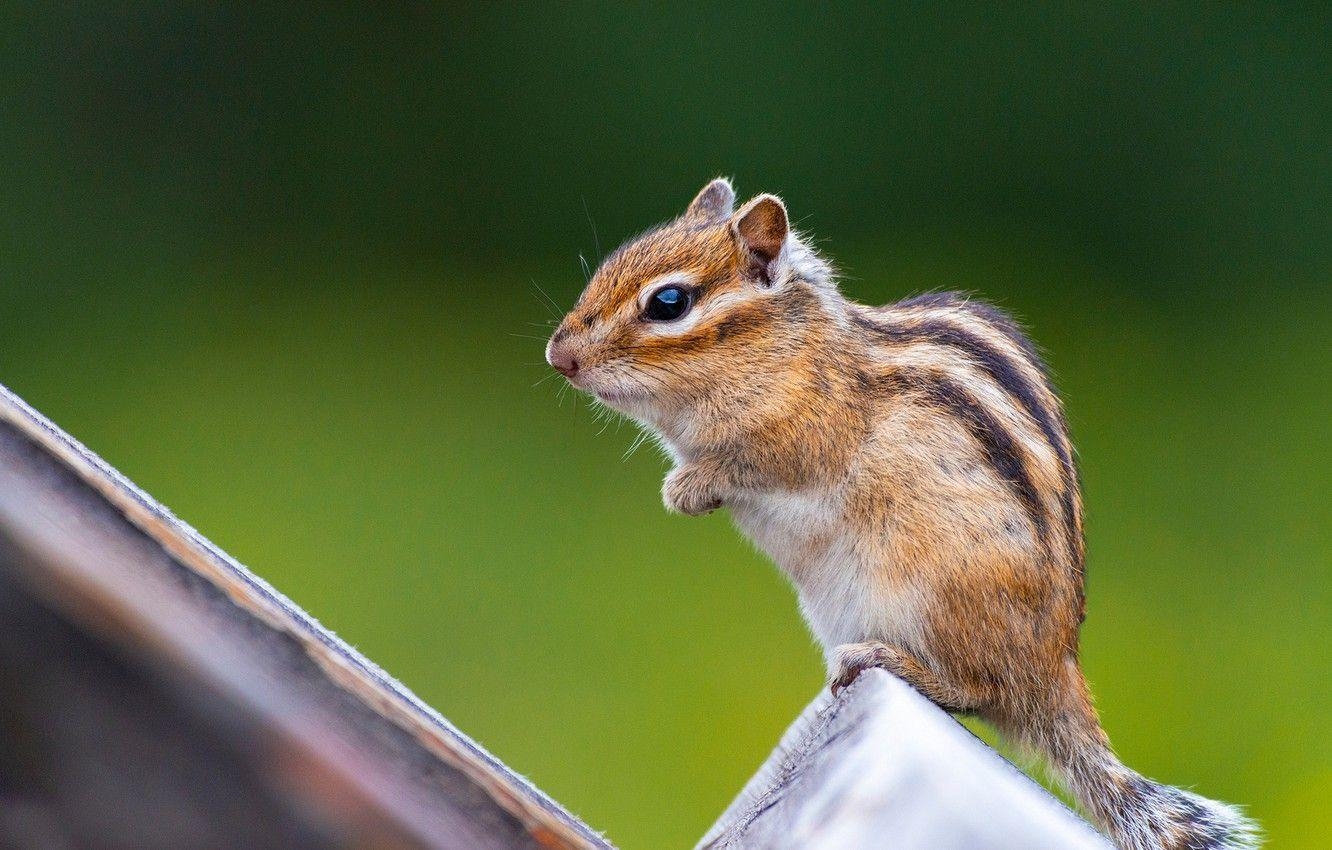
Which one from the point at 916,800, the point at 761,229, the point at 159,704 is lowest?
the point at 159,704

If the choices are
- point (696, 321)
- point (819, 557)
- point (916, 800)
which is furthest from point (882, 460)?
point (916, 800)

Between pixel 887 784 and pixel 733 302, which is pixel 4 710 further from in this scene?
pixel 733 302

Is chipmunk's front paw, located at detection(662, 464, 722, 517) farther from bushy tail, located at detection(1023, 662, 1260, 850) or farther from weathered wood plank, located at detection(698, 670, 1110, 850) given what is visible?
weathered wood plank, located at detection(698, 670, 1110, 850)

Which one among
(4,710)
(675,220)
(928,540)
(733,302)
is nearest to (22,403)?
(4,710)

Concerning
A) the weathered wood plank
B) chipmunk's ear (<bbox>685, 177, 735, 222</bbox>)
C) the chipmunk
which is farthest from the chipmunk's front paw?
the weathered wood plank

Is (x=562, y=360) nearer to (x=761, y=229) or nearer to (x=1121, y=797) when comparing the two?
(x=761, y=229)

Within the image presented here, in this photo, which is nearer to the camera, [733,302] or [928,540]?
[928,540]

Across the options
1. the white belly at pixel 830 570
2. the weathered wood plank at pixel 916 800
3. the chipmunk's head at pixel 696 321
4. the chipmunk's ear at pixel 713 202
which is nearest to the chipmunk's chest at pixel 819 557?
the white belly at pixel 830 570
